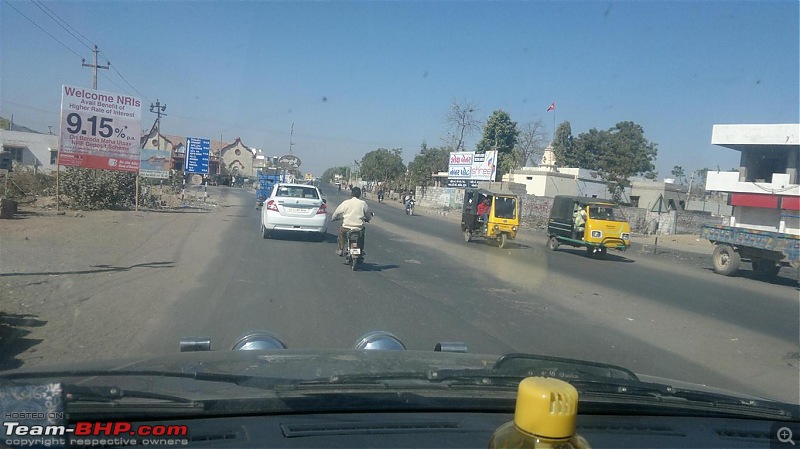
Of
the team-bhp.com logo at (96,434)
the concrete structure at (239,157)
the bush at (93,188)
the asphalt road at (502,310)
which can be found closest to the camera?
the team-bhp.com logo at (96,434)

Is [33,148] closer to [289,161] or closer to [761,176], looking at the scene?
[289,161]

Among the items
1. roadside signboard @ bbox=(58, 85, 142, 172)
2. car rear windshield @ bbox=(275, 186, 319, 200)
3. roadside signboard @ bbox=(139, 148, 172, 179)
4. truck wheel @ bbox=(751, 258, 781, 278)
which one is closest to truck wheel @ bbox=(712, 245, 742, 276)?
truck wheel @ bbox=(751, 258, 781, 278)

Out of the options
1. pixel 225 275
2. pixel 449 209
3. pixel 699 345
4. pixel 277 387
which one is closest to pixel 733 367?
pixel 699 345

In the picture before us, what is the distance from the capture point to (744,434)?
2.61 m

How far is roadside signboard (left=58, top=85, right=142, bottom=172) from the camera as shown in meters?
21.4

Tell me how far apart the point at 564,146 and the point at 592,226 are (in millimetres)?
68241

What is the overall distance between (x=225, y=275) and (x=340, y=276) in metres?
2.16

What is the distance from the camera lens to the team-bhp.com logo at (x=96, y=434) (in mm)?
1703

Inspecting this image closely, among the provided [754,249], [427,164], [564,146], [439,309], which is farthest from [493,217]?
[564,146]

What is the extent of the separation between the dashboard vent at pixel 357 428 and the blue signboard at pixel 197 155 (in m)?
36.8

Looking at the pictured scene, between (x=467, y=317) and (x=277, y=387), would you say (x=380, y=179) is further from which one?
(x=277, y=387)

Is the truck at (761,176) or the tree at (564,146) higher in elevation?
the tree at (564,146)

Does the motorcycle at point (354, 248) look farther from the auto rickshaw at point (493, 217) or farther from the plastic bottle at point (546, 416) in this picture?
the plastic bottle at point (546, 416)

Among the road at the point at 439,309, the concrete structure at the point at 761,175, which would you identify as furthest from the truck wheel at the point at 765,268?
the concrete structure at the point at 761,175
